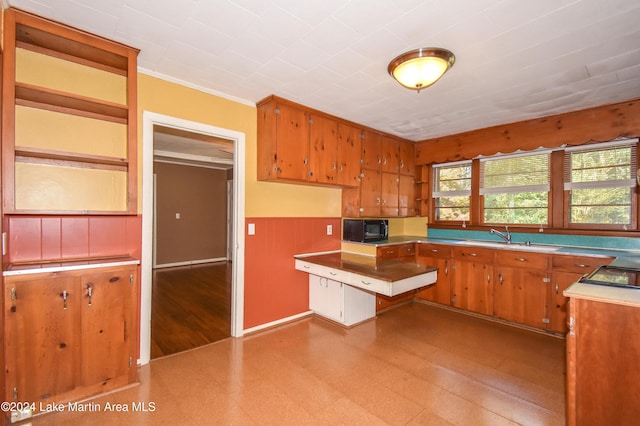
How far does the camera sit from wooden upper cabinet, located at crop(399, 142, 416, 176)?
4377 mm

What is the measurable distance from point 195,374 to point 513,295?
132 inches

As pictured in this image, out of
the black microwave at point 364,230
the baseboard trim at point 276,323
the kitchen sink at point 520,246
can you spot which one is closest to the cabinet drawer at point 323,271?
the baseboard trim at point 276,323

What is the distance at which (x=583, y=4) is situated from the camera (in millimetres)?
1555

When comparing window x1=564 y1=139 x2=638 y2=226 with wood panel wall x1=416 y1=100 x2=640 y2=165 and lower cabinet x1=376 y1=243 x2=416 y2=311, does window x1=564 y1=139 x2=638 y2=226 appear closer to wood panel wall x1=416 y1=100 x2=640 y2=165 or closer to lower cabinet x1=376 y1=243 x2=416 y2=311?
wood panel wall x1=416 y1=100 x2=640 y2=165

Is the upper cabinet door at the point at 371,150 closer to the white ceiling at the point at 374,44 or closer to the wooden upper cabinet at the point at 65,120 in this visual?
the white ceiling at the point at 374,44

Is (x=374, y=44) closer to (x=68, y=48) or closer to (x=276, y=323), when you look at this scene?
(x=68, y=48)

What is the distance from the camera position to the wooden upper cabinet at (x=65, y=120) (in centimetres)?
175

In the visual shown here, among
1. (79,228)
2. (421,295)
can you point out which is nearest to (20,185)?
(79,228)

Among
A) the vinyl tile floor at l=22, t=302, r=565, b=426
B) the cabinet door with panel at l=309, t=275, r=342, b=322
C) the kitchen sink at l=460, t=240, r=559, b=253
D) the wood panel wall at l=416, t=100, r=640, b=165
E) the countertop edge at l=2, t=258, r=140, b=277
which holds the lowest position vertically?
the vinyl tile floor at l=22, t=302, r=565, b=426

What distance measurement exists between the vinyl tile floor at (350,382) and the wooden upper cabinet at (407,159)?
2.33 m

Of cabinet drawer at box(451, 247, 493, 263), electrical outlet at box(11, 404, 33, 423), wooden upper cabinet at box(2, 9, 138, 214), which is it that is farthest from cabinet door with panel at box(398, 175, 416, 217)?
electrical outlet at box(11, 404, 33, 423)

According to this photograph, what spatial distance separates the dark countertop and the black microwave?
0.88 feet

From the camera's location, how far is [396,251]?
3.77 m

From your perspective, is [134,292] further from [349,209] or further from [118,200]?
[349,209]
